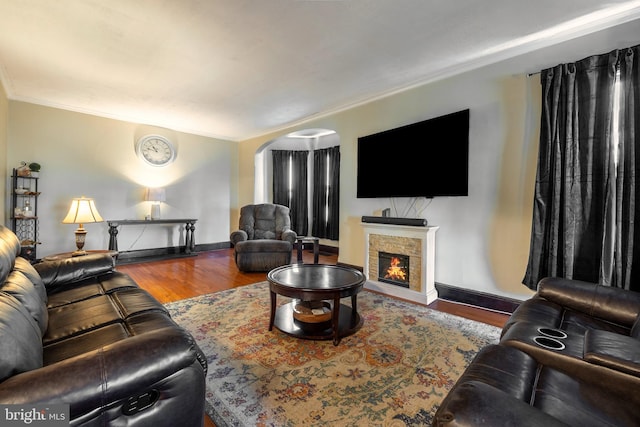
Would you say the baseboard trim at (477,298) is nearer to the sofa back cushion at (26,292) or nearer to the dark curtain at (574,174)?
the dark curtain at (574,174)

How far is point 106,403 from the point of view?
33.0 inches

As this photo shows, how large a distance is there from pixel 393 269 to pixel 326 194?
3.21 metres

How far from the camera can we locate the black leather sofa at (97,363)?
79 cm

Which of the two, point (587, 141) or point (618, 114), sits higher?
point (618, 114)

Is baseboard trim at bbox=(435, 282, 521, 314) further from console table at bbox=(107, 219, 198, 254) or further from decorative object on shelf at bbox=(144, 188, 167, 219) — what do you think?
decorative object on shelf at bbox=(144, 188, 167, 219)

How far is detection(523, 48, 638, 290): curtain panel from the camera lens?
2.10 metres

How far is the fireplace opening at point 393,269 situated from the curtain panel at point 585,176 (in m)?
1.16

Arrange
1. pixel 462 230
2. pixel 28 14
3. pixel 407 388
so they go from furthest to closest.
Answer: pixel 462 230
pixel 28 14
pixel 407 388

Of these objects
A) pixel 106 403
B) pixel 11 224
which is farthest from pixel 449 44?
pixel 11 224

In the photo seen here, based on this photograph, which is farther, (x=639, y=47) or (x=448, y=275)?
(x=448, y=275)

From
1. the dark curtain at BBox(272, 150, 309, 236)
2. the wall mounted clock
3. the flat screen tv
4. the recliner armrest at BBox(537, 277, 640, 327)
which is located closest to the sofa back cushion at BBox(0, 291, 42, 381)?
the recliner armrest at BBox(537, 277, 640, 327)

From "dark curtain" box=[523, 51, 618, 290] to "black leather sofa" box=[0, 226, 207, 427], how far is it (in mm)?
2865

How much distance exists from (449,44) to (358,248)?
2.68 meters

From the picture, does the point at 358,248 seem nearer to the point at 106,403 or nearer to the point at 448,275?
the point at 448,275
